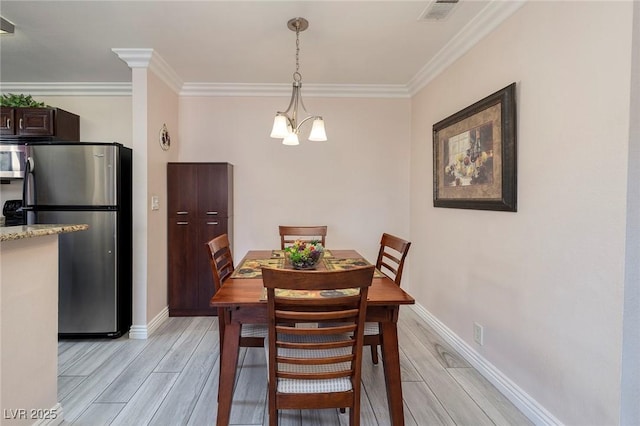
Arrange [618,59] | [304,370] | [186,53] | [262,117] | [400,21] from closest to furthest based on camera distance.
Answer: [618,59], [304,370], [400,21], [186,53], [262,117]

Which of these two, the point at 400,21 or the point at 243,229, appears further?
the point at 243,229

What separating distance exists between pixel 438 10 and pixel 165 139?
2751mm

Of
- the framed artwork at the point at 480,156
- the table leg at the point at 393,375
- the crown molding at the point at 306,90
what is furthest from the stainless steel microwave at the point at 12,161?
the framed artwork at the point at 480,156

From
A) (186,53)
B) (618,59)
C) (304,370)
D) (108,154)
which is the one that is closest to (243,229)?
(108,154)

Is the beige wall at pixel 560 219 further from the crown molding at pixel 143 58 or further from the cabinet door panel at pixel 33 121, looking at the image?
the cabinet door panel at pixel 33 121

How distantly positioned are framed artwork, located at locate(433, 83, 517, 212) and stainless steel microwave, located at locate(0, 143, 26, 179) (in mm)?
4105

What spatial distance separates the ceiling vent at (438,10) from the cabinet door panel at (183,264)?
9.18 ft

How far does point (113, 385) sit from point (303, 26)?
288cm

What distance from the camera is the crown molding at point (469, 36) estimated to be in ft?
6.45

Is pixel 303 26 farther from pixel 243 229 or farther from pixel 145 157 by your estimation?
pixel 243 229

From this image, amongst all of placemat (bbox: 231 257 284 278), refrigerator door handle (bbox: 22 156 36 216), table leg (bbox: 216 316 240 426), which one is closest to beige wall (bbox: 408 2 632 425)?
placemat (bbox: 231 257 284 278)

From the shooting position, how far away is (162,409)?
1.82 m

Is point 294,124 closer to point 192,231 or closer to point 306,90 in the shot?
point 306,90

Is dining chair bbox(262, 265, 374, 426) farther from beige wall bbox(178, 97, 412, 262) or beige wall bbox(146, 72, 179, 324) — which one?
beige wall bbox(178, 97, 412, 262)
